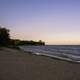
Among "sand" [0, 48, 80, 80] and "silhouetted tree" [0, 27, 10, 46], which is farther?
"silhouetted tree" [0, 27, 10, 46]

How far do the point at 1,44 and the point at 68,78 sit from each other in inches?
3411

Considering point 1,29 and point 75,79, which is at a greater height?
point 1,29

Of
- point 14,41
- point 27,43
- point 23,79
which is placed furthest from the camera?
point 27,43

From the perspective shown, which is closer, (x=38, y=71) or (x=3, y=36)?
(x=38, y=71)

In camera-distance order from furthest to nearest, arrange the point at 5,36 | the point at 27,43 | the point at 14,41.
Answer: the point at 27,43, the point at 14,41, the point at 5,36

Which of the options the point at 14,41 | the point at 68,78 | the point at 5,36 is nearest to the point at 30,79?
the point at 68,78

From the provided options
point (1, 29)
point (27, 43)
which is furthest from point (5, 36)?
point (27, 43)

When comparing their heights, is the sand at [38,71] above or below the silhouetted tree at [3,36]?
below

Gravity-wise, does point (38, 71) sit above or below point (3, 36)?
below

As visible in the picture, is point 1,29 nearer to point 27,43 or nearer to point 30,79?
point 27,43

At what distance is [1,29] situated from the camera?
89062 millimetres

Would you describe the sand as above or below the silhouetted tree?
below

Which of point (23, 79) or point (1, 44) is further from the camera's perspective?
point (1, 44)

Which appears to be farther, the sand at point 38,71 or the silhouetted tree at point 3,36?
the silhouetted tree at point 3,36
